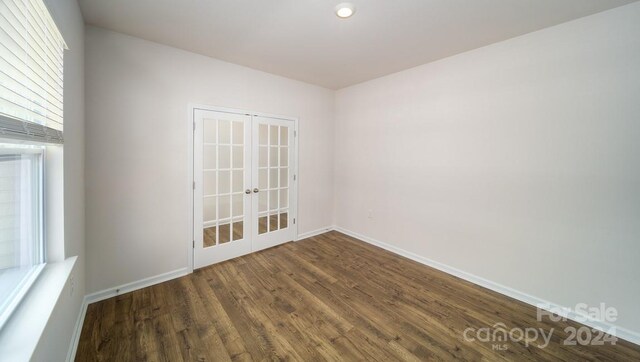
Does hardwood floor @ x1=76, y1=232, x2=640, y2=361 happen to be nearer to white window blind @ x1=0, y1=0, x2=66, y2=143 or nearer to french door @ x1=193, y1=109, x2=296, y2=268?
french door @ x1=193, y1=109, x2=296, y2=268

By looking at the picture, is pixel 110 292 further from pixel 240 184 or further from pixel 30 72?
pixel 30 72

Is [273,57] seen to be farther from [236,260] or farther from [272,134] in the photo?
[236,260]

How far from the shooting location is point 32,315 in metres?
1.20

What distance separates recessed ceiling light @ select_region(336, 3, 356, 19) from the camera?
6.25 ft

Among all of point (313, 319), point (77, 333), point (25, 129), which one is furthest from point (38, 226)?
point (313, 319)

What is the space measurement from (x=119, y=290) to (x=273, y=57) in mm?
3101

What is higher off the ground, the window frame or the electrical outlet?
the window frame

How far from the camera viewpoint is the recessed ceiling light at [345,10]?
190 cm

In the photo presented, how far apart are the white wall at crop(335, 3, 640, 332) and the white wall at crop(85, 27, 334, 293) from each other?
8.74 ft

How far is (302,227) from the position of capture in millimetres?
4125

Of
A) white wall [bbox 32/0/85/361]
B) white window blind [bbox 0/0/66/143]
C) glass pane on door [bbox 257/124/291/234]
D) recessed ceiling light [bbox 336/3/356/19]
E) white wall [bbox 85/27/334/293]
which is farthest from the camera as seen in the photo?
glass pane on door [bbox 257/124/291/234]

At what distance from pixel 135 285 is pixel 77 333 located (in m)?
0.72

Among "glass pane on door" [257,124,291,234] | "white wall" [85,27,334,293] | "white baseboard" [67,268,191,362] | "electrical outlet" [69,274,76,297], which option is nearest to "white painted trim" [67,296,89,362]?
"white baseboard" [67,268,191,362]

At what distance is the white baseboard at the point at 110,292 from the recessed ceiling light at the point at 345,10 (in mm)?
3191
